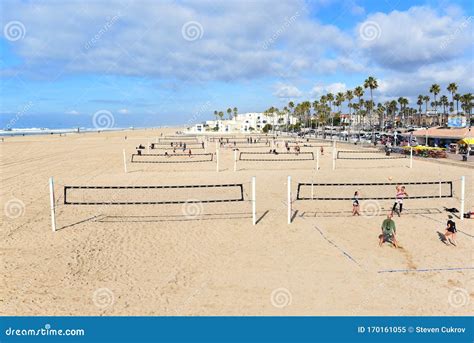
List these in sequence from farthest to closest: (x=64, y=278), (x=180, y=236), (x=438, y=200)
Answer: (x=438, y=200)
(x=180, y=236)
(x=64, y=278)

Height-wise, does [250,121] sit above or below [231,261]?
above

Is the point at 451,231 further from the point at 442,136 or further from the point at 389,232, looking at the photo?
the point at 442,136

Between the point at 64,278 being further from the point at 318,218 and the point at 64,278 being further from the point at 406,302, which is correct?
the point at 318,218

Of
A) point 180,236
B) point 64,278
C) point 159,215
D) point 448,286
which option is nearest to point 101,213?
point 159,215

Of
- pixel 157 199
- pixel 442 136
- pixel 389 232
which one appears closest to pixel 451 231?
pixel 389 232

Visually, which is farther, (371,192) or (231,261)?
(371,192)

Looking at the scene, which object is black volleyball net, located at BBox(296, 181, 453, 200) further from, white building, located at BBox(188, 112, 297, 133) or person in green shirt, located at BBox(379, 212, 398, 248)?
white building, located at BBox(188, 112, 297, 133)

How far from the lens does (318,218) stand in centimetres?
1359

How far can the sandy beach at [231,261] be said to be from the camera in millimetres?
7316

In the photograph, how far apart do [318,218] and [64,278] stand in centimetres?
878

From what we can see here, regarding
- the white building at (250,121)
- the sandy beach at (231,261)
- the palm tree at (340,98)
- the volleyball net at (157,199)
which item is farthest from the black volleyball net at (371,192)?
the white building at (250,121)

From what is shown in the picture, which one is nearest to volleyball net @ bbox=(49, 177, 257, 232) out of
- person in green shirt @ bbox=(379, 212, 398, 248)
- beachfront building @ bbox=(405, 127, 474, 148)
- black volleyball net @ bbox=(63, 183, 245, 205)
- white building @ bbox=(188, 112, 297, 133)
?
black volleyball net @ bbox=(63, 183, 245, 205)

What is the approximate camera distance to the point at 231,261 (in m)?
9.55
